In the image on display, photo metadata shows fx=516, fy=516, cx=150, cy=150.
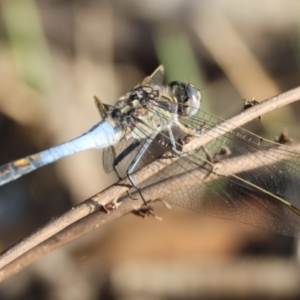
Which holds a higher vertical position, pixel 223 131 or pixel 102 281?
pixel 102 281

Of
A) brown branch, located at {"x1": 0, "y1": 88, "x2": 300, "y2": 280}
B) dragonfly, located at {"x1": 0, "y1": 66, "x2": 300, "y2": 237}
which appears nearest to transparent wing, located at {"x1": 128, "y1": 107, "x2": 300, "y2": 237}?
dragonfly, located at {"x1": 0, "y1": 66, "x2": 300, "y2": 237}

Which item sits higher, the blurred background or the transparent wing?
the blurred background

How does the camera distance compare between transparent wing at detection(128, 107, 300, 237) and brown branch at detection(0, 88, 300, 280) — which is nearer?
brown branch at detection(0, 88, 300, 280)

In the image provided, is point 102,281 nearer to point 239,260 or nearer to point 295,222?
point 239,260

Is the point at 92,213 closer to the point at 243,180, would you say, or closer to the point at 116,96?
the point at 243,180

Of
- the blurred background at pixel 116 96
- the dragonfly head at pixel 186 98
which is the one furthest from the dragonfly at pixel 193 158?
the blurred background at pixel 116 96

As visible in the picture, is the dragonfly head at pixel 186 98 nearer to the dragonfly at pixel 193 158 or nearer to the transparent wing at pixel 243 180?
the dragonfly at pixel 193 158

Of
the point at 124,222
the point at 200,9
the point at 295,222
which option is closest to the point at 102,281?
the point at 124,222

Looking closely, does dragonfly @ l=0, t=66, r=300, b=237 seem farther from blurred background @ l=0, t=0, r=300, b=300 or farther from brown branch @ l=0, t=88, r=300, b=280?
blurred background @ l=0, t=0, r=300, b=300
